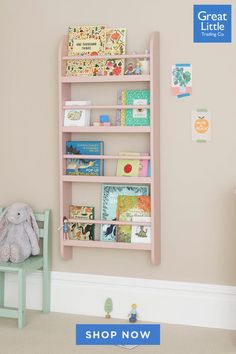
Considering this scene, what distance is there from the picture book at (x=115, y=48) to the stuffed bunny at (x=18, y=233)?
1.03 metres

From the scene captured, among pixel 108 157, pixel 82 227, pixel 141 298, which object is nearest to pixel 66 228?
pixel 82 227

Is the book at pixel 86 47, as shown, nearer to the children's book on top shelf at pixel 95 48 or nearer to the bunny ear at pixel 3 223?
the children's book on top shelf at pixel 95 48

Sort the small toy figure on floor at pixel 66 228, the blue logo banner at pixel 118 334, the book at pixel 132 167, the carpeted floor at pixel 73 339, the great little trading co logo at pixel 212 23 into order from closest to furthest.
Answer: the carpeted floor at pixel 73 339
the blue logo banner at pixel 118 334
the great little trading co logo at pixel 212 23
the book at pixel 132 167
the small toy figure on floor at pixel 66 228

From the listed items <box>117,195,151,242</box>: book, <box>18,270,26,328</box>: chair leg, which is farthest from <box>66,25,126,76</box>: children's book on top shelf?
<box>18,270,26,328</box>: chair leg

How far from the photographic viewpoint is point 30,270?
11.5ft

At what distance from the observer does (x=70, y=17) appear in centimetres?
359

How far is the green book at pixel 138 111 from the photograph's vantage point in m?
3.37

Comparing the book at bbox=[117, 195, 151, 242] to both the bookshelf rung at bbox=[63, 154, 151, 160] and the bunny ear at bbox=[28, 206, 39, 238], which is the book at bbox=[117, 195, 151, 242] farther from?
the bunny ear at bbox=[28, 206, 39, 238]

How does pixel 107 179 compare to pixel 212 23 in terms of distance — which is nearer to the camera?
pixel 212 23

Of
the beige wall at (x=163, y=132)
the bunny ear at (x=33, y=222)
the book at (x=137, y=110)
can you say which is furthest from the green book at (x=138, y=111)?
the bunny ear at (x=33, y=222)

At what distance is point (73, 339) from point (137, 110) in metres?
1.38

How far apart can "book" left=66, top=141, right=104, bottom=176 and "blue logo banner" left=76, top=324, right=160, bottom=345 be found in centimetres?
94

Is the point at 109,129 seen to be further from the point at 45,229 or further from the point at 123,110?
the point at 45,229

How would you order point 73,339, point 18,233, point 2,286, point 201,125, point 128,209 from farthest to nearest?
point 2,286 → point 18,233 → point 128,209 → point 201,125 → point 73,339
